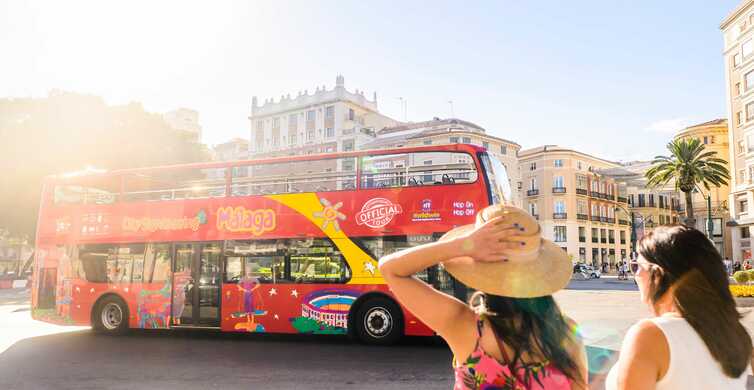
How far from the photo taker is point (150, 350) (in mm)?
10352

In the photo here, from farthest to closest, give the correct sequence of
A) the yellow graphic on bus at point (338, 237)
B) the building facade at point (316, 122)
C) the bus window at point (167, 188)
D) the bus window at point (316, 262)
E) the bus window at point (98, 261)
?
the building facade at point (316, 122)
the bus window at point (98, 261)
the bus window at point (167, 188)
the bus window at point (316, 262)
the yellow graphic on bus at point (338, 237)

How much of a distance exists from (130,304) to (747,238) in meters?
53.2

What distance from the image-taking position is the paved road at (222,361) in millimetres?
7492

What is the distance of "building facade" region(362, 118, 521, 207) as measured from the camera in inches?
2331

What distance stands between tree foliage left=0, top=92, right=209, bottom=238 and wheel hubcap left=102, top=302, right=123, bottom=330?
801 inches

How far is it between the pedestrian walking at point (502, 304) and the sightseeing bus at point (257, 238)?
794 centimetres

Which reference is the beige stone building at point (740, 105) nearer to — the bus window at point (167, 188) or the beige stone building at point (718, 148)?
the beige stone building at point (718, 148)

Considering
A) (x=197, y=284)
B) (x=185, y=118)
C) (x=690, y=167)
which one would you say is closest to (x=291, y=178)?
(x=197, y=284)

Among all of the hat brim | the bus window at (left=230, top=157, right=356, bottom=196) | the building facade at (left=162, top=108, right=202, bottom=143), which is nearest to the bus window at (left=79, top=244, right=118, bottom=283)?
the bus window at (left=230, top=157, right=356, bottom=196)

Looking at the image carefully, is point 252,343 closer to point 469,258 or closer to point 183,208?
point 183,208

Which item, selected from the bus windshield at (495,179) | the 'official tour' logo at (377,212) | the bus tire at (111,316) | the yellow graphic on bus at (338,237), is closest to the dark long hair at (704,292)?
the bus windshield at (495,179)

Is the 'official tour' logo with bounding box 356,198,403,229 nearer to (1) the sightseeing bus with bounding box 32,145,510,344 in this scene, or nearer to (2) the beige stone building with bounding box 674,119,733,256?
(1) the sightseeing bus with bounding box 32,145,510,344

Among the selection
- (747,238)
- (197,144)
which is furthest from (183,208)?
(747,238)

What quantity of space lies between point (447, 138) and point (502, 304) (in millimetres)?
58307
